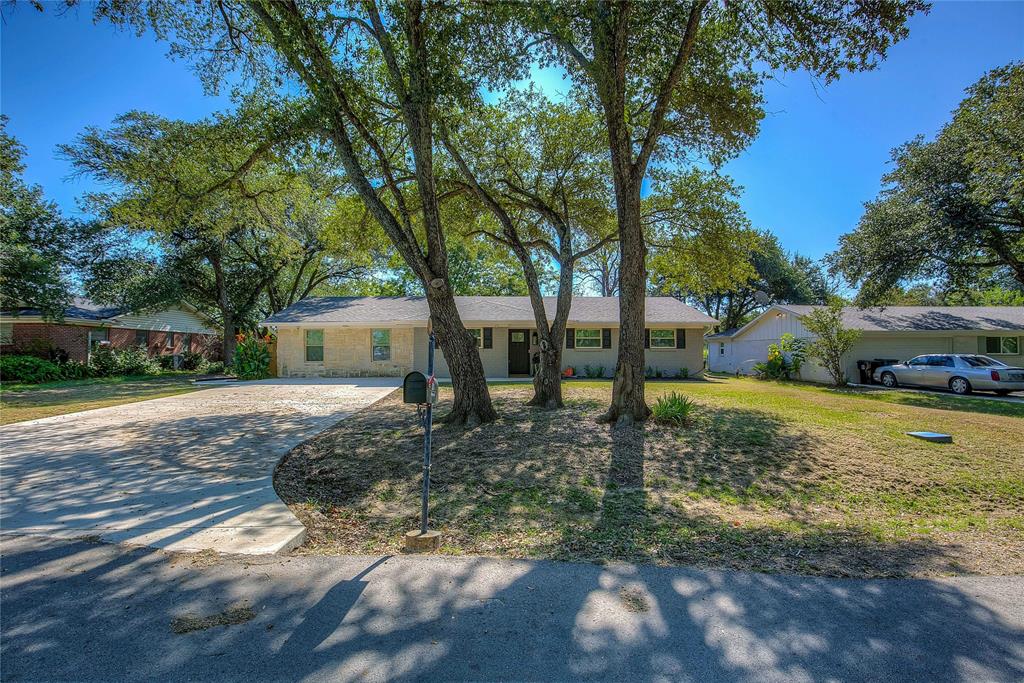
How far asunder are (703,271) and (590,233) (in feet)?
11.9

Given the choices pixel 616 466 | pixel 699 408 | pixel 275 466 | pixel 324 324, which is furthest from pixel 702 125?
pixel 324 324

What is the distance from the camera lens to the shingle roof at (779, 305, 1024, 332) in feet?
65.4

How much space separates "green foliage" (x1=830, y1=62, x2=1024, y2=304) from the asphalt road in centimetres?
1541

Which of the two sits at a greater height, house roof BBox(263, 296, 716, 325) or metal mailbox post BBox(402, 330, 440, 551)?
house roof BBox(263, 296, 716, 325)

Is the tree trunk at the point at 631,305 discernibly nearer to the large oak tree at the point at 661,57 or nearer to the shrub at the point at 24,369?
the large oak tree at the point at 661,57

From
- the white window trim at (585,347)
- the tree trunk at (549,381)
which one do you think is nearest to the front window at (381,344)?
the white window trim at (585,347)

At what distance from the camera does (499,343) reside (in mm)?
20047

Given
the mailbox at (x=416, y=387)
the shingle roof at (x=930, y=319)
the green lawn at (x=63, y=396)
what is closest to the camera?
the mailbox at (x=416, y=387)

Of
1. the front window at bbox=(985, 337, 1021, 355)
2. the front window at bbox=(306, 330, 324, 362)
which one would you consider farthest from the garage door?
the front window at bbox=(306, 330, 324, 362)

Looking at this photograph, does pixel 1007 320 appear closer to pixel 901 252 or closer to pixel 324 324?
pixel 901 252

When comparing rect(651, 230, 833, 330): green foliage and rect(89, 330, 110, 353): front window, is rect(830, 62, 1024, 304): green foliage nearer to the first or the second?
rect(651, 230, 833, 330): green foliage

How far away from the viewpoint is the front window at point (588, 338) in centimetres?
2052

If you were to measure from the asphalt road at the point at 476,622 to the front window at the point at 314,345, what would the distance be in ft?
56.5

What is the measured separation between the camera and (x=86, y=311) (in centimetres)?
2381
